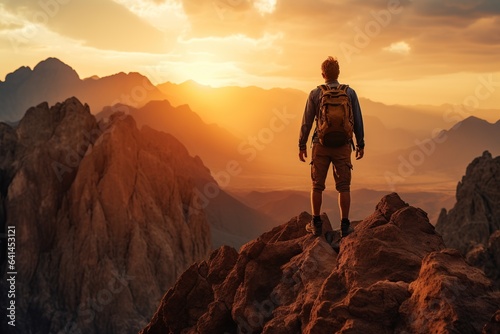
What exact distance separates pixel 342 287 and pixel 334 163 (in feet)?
8.68

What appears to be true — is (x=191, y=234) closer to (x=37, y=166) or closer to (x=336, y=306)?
(x=37, y=166)

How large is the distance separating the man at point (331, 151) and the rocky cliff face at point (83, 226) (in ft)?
128

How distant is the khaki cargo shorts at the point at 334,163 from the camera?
10.0 m

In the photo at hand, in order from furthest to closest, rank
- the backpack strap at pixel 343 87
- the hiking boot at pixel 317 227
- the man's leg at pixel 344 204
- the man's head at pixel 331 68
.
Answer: the hiking boot at pixel 317 227, the man's leg at pixel 344 204, the man's head at pixel 331 68, the backpack strap at pixel 343 87

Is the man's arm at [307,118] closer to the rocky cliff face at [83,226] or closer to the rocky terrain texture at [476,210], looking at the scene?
the rocky cliff face at [83,226]

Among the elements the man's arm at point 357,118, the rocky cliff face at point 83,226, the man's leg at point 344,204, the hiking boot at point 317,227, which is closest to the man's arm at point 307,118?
the man's arm at point 357,118

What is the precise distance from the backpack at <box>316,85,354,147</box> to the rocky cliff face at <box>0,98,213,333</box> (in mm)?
39846

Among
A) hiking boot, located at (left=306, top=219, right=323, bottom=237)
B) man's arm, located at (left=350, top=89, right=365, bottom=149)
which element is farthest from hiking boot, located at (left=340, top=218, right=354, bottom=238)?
man's arm, located at (left=350, top=89, right=365, bottom=149)

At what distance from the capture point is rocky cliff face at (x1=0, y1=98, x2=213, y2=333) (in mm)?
46031

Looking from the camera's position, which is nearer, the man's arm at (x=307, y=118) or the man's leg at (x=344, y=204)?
the man's arm at (x=307, y=118)

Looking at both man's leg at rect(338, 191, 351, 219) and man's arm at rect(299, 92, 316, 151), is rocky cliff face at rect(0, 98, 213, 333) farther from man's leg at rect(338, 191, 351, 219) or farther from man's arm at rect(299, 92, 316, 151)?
man's arm at rect(299, 92, 316, 151)

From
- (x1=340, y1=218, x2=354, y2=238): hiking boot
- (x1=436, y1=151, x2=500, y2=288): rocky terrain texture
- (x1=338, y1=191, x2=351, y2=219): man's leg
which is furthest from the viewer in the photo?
(x1=436, y1=151, x2=500, y2=288): rocky terrain texture

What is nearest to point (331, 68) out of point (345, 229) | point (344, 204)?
point (344, 204)

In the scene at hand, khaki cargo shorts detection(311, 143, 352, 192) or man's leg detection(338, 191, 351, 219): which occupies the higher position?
khaki cargo shorts detection(311, 143, 352, 192)
